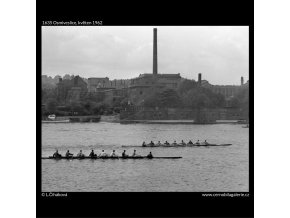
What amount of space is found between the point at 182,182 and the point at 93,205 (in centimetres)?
741

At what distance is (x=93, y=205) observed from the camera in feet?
30.7

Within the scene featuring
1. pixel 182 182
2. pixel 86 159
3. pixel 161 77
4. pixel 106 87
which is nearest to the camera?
pixel 182 182

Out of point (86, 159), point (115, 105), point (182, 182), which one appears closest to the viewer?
point (182, 182)

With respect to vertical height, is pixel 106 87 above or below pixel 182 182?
above

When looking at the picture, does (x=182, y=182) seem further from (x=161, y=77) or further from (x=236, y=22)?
(x=161, y=77)

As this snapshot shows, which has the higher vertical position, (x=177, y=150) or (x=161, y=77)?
(x=161, y=77)
